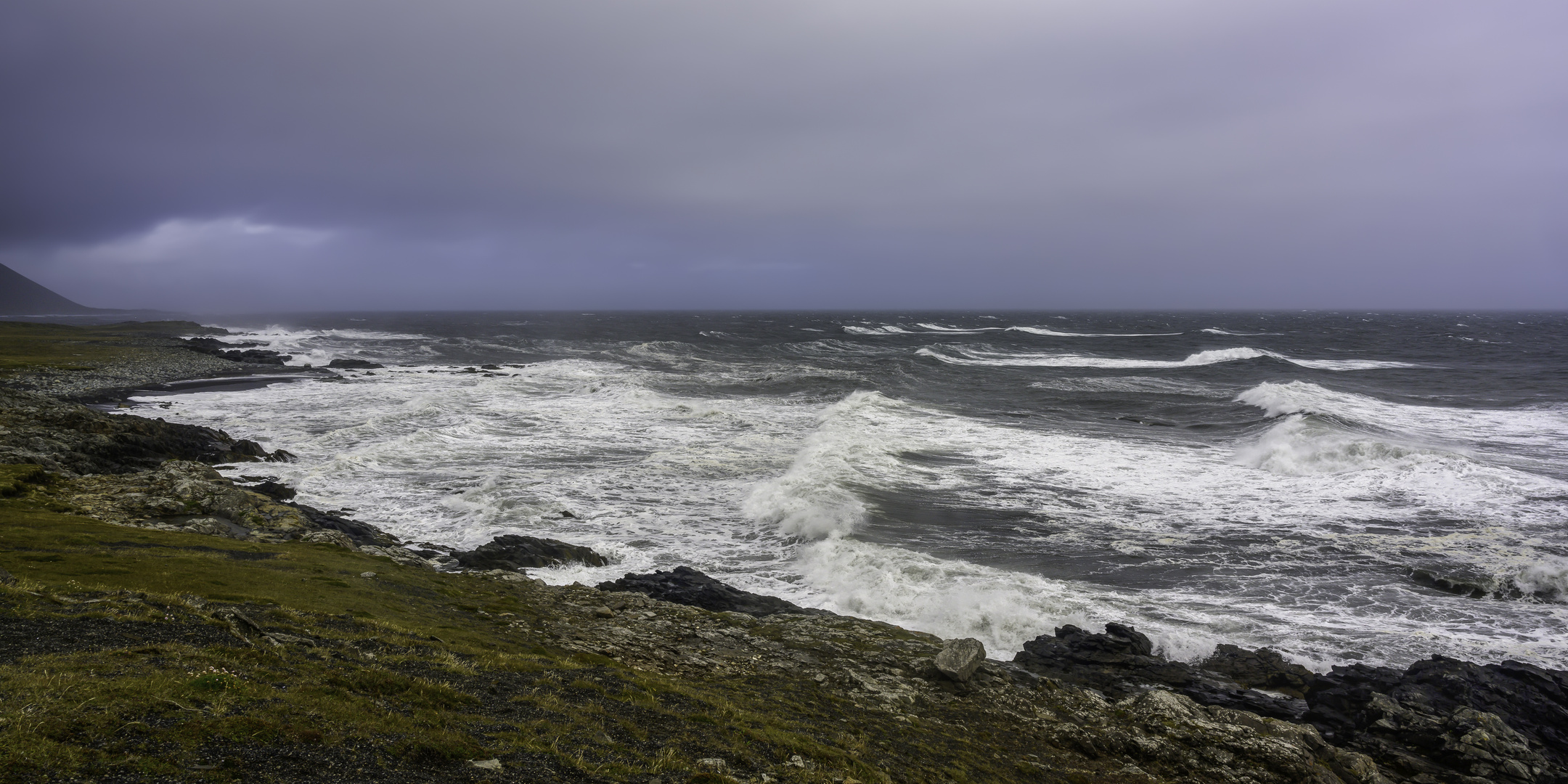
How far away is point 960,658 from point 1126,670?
11.0 ft

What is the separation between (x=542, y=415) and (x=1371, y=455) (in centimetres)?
3911

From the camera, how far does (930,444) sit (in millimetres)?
32969

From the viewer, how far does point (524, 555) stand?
17.9m

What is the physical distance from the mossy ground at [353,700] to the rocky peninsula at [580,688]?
0.13 ft

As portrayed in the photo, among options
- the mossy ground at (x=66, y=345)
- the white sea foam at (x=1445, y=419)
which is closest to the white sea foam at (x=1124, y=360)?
the white sea foam at (x=1445, y=419)

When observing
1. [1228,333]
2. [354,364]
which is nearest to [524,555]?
[354,364]

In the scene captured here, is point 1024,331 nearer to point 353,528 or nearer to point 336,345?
point 336,345

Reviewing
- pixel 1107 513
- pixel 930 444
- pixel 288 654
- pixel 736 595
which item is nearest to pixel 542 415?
pixel 930 444

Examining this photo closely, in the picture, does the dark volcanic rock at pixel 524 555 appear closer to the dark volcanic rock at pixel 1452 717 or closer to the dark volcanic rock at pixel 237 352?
the dark volcanic rock at pixel 1452 717

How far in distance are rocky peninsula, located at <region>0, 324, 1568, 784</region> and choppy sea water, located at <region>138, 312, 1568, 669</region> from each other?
7.07 feet

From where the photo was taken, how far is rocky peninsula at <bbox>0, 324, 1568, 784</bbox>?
6.56 metres

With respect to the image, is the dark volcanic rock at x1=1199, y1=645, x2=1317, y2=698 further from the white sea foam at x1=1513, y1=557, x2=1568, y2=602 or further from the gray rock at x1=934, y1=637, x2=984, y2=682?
the white sea foam at x1=1513, y1=557, x2=1568, y2=602

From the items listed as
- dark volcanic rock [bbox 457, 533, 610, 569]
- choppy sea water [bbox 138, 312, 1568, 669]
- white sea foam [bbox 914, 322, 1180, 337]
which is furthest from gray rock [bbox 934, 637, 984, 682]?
white sea foam [bbox 914, 322, 1180, 337]

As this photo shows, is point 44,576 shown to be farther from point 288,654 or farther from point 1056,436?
point 1056,436
